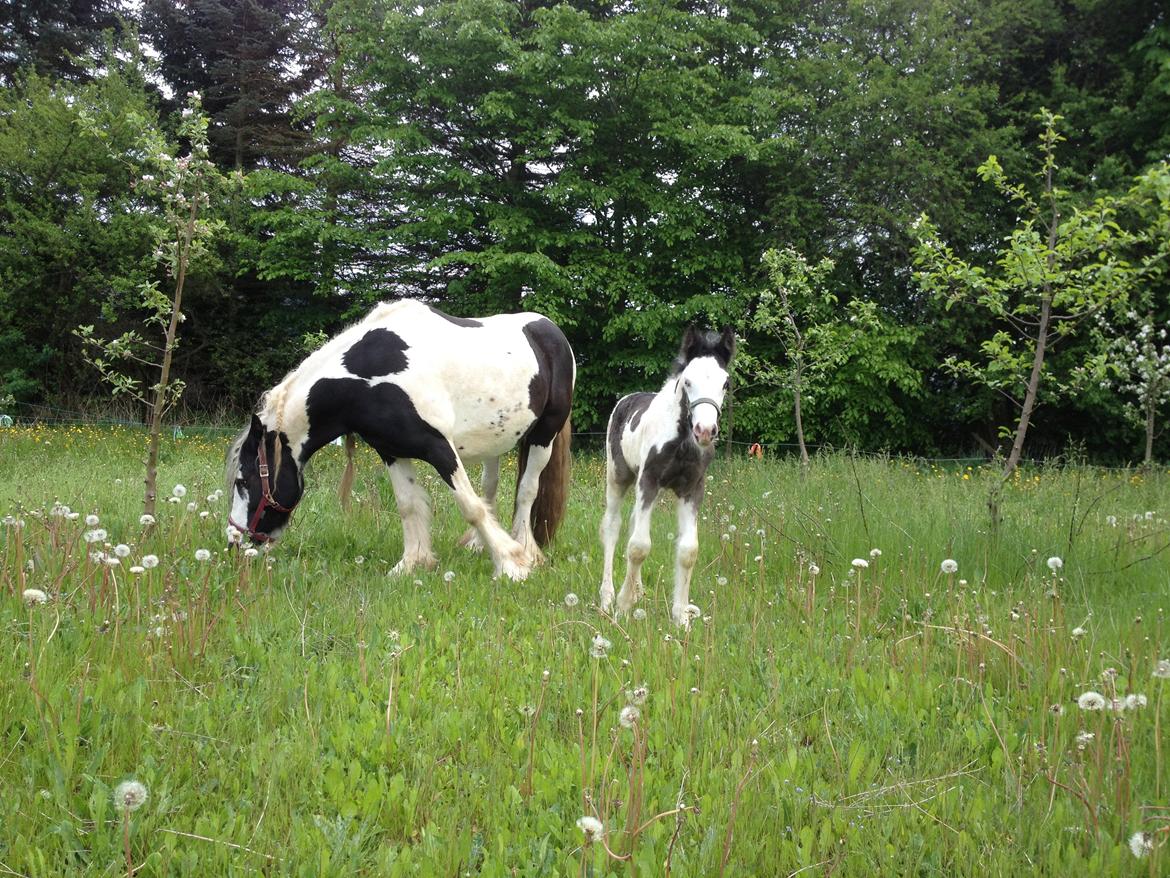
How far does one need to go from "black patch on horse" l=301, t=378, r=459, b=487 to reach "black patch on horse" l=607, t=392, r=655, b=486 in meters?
1.19

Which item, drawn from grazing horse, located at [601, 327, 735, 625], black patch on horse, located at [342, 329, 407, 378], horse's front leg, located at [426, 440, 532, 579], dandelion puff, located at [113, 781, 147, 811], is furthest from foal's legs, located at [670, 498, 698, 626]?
dandelion puff, located at [113, 781, 147, 811]

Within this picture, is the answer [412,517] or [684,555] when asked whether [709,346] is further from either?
[412,517]

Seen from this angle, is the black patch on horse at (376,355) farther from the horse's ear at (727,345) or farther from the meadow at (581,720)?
the horse's ear at (727,345)

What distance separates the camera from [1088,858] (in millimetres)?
2305

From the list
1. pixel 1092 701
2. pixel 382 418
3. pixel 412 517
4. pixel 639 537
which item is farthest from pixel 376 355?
pixel 1092 701

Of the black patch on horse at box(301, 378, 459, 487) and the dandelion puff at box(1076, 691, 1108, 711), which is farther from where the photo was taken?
the black patch on horse at box(301, 378, 459, 487)

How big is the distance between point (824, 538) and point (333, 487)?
239 inches

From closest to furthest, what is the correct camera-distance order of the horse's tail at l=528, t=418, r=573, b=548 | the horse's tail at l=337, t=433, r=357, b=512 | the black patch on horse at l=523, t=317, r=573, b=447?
the black patch on horse at l=523, t=317, r=573, b=447
the horse's tail at l=528, t=418, r=573, b=548
the horse's tail at l=337, t=433, r=357, b=512

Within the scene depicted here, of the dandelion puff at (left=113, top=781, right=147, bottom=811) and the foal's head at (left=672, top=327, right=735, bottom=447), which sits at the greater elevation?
the foal's head at (left=672, top=327, right=735, bottom=447)

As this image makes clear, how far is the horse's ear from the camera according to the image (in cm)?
A: 437

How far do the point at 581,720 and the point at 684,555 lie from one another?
1745 millimetres

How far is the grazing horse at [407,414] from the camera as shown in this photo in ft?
18.7

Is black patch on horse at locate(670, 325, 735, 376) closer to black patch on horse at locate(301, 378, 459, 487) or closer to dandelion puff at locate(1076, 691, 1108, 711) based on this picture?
black patch on horse at locate(301, 378, 459, 487)


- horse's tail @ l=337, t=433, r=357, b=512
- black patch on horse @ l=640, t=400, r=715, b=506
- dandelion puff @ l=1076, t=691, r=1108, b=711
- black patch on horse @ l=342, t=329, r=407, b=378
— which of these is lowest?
horse's tail @ l=337, t=433, r=357, b=512
